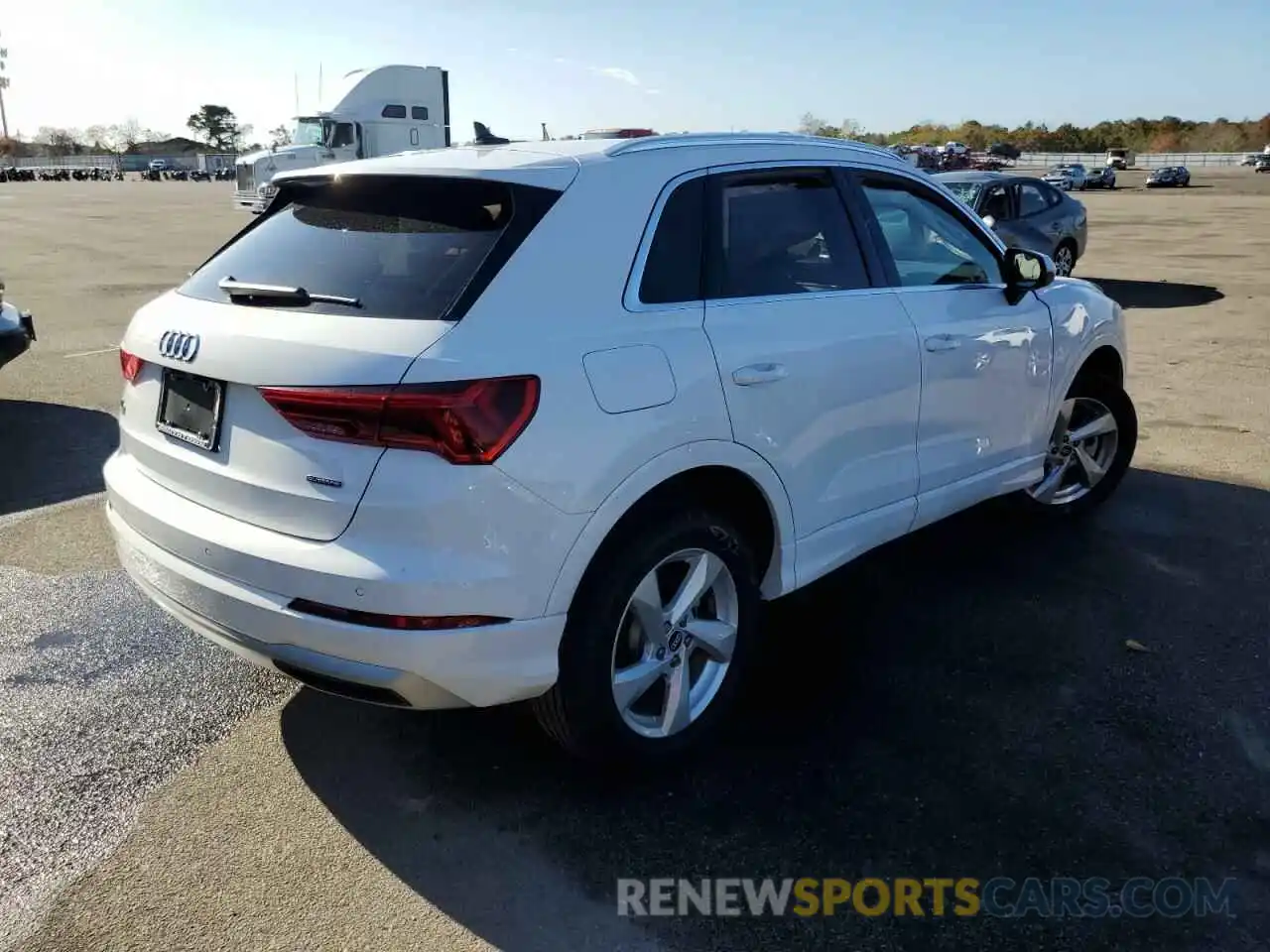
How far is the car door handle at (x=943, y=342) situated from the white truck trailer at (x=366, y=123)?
26.0 meters

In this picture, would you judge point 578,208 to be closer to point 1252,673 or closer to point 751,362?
point 751,362

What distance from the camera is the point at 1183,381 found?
8.60 m

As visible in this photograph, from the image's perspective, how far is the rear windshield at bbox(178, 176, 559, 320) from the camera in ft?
9.04

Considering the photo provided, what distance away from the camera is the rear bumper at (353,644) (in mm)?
2570

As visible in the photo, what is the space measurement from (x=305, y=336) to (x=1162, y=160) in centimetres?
10179

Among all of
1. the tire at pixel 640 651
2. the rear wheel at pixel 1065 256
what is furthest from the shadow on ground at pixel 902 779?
the rear wheel at pixel 1065 256

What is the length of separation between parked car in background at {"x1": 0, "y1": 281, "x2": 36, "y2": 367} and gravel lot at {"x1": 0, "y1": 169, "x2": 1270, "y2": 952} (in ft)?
8.05

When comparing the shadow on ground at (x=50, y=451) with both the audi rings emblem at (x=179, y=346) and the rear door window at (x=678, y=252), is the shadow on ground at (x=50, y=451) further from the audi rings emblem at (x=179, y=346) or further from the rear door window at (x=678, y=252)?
the rear door window at (x=678, y=252)

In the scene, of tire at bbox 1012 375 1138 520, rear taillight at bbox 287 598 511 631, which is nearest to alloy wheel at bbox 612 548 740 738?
rear taillight at bbox 287 598 511 631

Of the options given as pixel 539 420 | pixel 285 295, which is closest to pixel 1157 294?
pixel 539 420

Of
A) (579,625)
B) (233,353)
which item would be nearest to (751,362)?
(579,625)

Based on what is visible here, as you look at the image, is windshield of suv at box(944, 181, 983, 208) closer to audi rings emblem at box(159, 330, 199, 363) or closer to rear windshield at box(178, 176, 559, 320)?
rear windshield at box(178, 176, 559, 320)

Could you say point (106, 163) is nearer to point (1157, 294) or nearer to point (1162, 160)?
point (1162, 160)

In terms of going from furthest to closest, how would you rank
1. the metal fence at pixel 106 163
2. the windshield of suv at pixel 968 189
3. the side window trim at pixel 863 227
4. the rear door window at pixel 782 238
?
the metal fence at pixel 106 163
the windshield of suv at pixel 968 189
the side window trim at pixel 863 227
the rear door window at pixel 782 238
